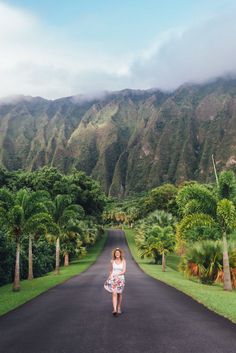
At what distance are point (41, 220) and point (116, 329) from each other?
1933 cm

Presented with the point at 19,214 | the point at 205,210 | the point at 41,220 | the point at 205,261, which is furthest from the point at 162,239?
the point at 19,214

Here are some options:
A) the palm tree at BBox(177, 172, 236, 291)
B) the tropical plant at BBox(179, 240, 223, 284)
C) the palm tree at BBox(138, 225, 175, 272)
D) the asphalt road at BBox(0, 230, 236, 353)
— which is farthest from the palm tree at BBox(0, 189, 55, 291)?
the palm tree at BBox(138, 225, 175, 272)

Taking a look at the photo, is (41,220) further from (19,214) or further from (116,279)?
(116,279)

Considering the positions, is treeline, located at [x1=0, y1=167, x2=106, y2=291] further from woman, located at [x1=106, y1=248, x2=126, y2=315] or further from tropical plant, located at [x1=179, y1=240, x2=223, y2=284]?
woman, located at [x1=106, y1=248, x2=126, y2=315]

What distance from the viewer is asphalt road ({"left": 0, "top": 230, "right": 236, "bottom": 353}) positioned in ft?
29.1

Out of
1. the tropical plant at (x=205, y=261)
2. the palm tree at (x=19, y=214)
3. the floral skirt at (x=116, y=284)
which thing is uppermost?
the palm tree at (x=19, y=214)

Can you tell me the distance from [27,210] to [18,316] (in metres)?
14.9

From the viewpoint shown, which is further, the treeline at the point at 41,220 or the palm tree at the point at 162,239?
the palm tree at the point at 162,239

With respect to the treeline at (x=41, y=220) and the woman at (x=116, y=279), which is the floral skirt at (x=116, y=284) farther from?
the treeline at (x=41, y=220)

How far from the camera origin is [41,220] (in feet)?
95.7

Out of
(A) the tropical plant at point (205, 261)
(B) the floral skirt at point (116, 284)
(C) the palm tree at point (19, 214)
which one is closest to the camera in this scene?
(B) the floral skirt at point (116, 284)

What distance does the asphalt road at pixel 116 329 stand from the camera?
8859 mm

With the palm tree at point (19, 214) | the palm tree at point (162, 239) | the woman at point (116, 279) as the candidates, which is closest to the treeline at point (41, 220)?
the palm tree at point (19, 214)

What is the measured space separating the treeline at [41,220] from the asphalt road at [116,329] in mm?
11837
